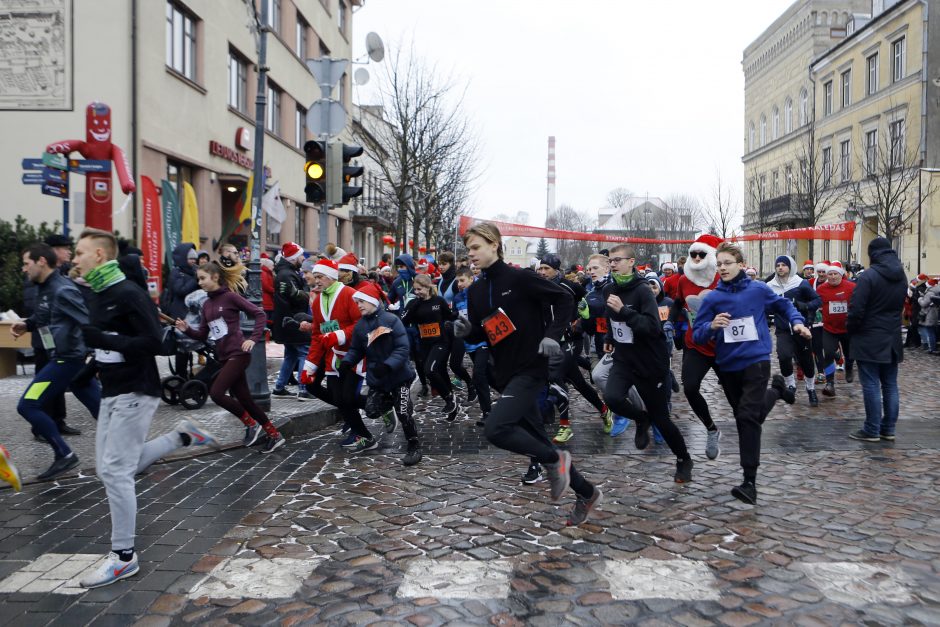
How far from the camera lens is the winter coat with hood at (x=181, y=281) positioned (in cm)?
1036

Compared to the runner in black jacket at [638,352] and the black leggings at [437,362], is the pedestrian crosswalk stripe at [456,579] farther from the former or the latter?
the black leggings at [437,362]

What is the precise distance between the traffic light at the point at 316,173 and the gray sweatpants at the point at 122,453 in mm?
6441

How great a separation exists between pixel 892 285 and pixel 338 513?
229 inches

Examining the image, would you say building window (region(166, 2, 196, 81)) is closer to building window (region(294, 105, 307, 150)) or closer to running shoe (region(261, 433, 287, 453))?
building window (region(294, 105, 307, 150))

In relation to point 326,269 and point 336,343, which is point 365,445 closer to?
point 336,343

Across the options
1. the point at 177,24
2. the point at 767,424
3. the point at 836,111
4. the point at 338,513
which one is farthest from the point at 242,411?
the point at 836,111

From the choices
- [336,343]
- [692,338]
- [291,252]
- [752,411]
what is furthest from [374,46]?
[752,411]

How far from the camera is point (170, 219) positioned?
16.1 m

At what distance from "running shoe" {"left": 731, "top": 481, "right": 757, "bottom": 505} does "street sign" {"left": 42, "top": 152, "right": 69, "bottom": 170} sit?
34.4 ft

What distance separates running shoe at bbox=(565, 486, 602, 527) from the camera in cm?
527

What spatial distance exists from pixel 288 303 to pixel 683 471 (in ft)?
20.6

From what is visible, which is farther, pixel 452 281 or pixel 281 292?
pixel 452 281

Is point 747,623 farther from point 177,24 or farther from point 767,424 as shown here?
point 177,24

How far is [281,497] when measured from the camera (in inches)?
238
